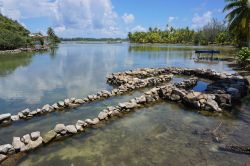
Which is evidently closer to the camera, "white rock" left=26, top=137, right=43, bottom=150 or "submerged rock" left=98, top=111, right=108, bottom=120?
"white rock" left=26, top=137, right=43, bottom=150

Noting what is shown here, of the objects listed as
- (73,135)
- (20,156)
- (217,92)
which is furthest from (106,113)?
(217,92)

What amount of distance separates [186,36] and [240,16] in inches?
3908

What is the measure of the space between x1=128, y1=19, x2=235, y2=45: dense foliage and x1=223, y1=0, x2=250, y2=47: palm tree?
60.3 m

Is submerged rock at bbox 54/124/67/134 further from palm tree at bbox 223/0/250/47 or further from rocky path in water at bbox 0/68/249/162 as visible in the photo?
palm tree at bbox 223/0/250/47

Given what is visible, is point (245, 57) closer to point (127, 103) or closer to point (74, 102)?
point (127, 103)

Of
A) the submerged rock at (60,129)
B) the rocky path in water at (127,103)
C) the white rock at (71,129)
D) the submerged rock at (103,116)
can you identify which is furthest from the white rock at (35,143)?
the submerged rock at (103,116)

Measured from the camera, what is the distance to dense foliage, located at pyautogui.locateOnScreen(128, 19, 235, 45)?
111 metres

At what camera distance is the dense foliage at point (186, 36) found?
111m

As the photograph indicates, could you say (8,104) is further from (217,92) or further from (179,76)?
(179,76)

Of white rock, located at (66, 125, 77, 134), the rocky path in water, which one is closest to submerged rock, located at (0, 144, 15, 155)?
the rocky path in water

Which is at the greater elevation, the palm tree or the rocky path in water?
the palm tree

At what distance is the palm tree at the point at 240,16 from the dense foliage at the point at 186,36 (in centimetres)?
6026

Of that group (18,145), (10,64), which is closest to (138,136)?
(18,145)

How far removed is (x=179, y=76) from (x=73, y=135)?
16.2 m
